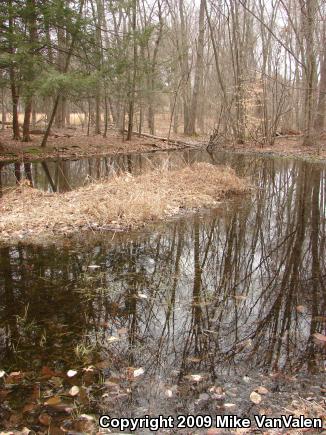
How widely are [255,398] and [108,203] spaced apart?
5.85 metres

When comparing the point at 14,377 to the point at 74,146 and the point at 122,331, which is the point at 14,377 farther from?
the point at 74,146

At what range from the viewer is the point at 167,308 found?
456cm

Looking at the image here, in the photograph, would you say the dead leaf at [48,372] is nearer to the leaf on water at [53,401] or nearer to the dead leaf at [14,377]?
the dead leaf at [14,377]

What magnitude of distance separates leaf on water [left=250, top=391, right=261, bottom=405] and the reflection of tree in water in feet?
1.18

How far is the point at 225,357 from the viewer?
3.59m

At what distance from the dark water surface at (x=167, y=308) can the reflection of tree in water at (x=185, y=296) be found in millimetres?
16

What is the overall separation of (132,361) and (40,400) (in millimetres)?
891

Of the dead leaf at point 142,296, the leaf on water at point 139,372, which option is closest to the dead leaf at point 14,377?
the leaf on water at point 139,372

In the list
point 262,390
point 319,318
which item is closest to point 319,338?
point 319,318

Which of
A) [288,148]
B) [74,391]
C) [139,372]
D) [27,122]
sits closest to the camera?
[74,391]

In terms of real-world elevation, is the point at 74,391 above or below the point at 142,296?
below

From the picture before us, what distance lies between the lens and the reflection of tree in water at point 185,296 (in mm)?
3703

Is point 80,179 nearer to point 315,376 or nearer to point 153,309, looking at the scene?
point 153,309

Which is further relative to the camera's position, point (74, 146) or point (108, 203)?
point (74, 146)
